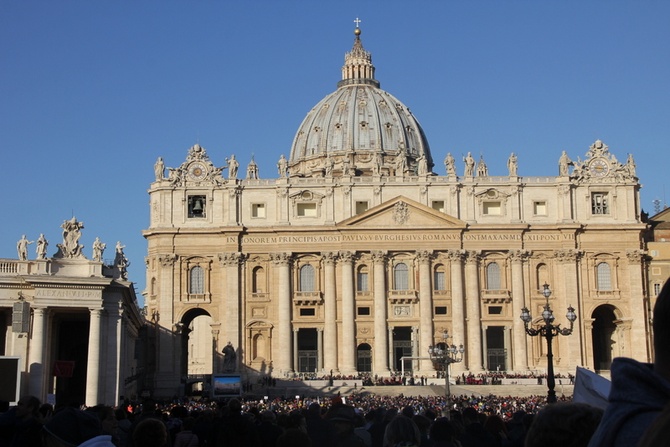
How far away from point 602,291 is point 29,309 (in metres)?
50.2

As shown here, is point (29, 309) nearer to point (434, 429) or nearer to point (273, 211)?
point (434, 429)

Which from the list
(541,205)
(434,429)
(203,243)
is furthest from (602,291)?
(434,429)

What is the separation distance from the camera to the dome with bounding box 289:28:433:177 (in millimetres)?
110250

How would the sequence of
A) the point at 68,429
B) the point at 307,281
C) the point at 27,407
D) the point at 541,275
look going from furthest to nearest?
the point at 541,275 < the point at 307,281 < the point at 27,407 < the point at 68,429

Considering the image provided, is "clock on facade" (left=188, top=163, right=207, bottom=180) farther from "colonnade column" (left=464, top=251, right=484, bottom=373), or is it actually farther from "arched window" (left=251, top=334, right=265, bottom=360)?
"colonnade column" (left=464, top=251, right=484, bottom=373)

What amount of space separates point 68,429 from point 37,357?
1182 inches

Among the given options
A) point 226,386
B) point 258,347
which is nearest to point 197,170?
point 258,347

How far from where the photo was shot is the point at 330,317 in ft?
245

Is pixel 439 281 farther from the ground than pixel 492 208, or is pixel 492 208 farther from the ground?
pixel 492 208

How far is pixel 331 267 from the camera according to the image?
75.4 meters

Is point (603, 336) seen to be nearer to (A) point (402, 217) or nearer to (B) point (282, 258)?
(A) point (402, 217)

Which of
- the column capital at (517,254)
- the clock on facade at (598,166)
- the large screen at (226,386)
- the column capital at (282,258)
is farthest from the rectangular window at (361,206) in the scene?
the large screen at (226,386)

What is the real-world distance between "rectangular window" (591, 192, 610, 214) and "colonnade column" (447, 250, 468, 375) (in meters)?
11.4

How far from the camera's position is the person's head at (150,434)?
824 cm
